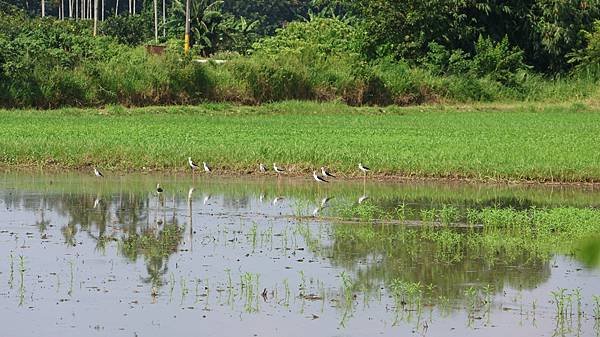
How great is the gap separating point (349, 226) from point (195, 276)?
325 centimetres

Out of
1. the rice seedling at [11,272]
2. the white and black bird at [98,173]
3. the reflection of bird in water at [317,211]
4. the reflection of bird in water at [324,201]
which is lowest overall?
the white and black bird at [98,173]

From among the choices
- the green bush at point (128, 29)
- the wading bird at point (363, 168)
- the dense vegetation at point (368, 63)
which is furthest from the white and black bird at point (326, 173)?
the green bush at point (128, 29)

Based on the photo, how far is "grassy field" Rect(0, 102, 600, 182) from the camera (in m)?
18.0

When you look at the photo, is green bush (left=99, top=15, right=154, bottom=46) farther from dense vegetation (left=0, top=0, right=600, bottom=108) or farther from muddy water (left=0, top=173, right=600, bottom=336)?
muddy water (left=0, top=173, right=600, bottom=336)

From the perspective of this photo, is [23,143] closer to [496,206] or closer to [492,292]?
[496,206]

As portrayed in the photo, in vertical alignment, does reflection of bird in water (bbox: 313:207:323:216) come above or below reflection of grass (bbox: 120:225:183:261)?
below

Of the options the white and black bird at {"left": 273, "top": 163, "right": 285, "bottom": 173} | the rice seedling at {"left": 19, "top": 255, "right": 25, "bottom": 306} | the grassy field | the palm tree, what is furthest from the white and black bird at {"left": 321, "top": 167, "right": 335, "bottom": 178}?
the palm tree

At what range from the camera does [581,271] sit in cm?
1042

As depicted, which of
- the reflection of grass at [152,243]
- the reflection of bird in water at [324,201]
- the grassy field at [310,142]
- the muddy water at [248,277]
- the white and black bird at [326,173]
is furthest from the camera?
Result: the grassy field at [310,142]

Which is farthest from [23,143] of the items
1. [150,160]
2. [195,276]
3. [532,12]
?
[532,12]

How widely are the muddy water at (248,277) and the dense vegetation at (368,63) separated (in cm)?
1545

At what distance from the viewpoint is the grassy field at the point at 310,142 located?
711 inches

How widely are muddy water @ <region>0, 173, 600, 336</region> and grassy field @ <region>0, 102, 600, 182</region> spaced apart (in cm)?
297

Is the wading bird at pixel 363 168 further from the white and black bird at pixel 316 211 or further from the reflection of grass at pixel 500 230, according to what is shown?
the reflection of grass at pixel 500 230
